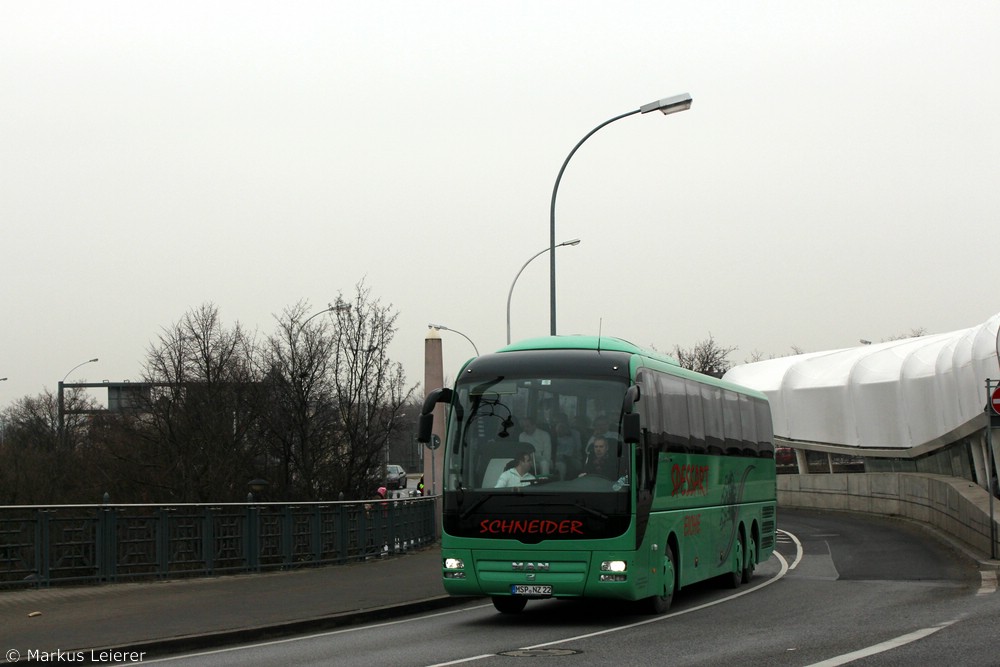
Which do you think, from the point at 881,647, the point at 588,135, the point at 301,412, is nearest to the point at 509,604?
the point at 881,647

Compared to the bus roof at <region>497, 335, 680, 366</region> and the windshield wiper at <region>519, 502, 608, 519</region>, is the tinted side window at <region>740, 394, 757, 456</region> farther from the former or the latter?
the windshield wiper at <region>519, 502, 608, 519</region>

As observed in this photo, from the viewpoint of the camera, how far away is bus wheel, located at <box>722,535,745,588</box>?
20547mm

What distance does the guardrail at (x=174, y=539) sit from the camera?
18156 mm

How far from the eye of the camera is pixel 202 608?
16172 millimetres

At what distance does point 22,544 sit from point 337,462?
21.9 m

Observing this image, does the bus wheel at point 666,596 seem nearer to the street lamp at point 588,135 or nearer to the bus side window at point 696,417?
the bus side window at point 696,417

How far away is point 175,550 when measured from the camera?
20266mm

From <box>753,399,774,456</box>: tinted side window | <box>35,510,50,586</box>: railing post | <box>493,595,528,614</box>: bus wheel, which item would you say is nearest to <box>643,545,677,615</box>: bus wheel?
<box>493,595,528,614</box>: bus wheel

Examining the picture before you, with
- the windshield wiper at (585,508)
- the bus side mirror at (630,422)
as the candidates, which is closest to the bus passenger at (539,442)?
the windshield wiper at (585,508)

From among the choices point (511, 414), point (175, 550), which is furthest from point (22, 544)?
point (511, 414)

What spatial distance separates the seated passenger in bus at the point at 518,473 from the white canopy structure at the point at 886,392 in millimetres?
23929

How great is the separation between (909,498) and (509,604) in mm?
28539

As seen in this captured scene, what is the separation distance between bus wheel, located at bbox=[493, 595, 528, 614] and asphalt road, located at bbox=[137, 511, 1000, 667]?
144mm

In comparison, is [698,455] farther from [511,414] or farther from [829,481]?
[829,481]
